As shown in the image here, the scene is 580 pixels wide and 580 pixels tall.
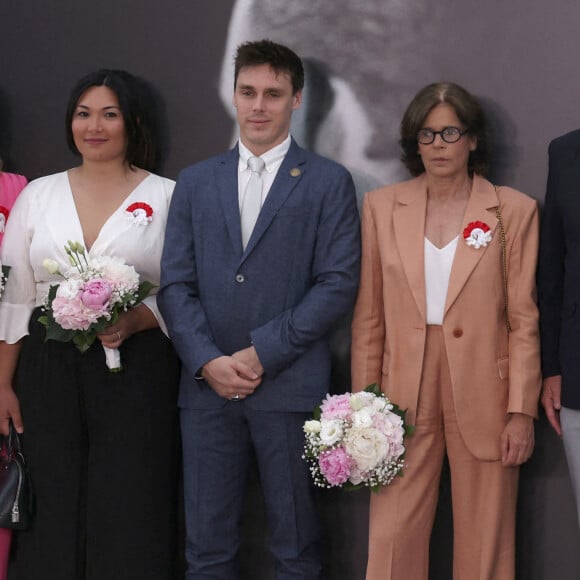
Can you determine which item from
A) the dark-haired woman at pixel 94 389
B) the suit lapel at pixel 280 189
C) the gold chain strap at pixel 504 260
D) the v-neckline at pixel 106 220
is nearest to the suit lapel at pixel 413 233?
the gold chain strap at pixel 504 260

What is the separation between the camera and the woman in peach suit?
148 inches

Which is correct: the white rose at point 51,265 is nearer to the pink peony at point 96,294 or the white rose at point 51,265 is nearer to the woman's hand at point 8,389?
the pink peony at point 96,294

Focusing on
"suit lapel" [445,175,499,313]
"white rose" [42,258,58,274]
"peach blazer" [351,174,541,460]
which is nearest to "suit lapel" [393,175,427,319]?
"peach blazer" [351,174,541,460]

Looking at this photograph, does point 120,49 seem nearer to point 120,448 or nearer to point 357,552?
point 120,448

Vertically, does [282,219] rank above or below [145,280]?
above

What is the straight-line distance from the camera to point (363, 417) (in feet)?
11.8

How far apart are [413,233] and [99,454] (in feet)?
4.94

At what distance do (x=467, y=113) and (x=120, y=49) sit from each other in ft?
5.72

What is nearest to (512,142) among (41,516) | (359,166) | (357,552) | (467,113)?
(467,113)

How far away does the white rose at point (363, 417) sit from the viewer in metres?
3.59

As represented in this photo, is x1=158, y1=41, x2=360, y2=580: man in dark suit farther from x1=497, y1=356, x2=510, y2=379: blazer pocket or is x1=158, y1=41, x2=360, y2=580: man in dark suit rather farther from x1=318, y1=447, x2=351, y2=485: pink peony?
x1=497, y1=356, x2=510, y2=379: blazer pocket

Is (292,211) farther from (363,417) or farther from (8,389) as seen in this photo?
(8,389)

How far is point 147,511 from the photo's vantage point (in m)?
3.95

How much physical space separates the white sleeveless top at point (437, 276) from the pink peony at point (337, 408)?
45 cm
